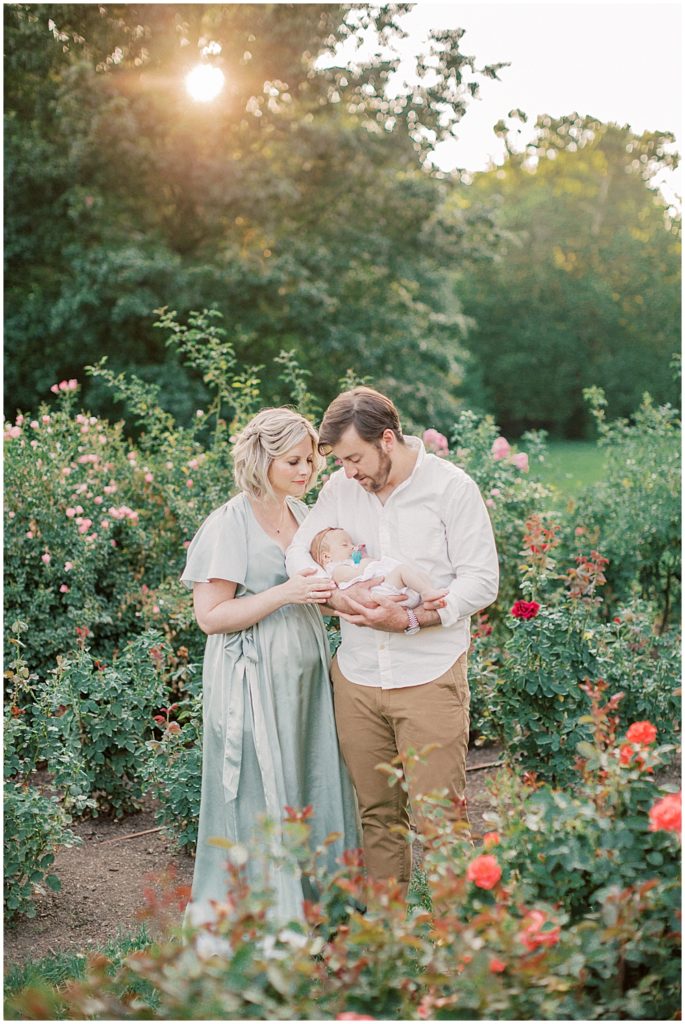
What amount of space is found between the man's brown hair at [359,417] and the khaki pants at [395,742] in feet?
2.38

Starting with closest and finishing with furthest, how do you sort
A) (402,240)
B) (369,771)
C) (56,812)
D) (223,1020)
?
(223,1020)
(369,771)
(56,812)
(402,240)

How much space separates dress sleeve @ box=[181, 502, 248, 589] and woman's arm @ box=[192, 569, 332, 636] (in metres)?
0.03

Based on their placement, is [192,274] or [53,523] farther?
[192,274]

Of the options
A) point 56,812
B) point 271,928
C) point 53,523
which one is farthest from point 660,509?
point 271,928

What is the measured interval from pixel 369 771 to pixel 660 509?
389 cm

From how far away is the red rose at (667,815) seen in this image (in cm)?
191

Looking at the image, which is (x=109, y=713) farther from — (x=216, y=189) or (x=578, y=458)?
(x=578, y=458)

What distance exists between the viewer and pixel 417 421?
15539 millimetres

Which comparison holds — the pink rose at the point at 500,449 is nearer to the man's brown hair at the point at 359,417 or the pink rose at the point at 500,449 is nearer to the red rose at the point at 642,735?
the man's brown hair at the point at 359,417

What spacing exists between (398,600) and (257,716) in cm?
59

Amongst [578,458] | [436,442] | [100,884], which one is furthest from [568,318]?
[100,884]

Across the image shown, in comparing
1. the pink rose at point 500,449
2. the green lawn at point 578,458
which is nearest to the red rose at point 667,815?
the pink rose at point 500,449

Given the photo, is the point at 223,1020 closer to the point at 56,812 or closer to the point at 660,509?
the point at 56,812

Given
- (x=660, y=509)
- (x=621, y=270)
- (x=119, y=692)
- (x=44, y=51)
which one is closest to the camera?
(x=119, y=692)
